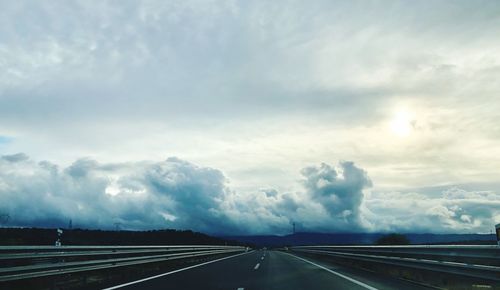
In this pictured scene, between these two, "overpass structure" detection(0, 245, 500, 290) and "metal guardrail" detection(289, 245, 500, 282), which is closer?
"metal guardrail" detection(289, 245, 500, 282)

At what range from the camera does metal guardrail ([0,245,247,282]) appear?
8859mm

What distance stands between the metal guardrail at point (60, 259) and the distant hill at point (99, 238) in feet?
11.8

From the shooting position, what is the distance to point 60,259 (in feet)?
36.5

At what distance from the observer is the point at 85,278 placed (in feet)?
41.0

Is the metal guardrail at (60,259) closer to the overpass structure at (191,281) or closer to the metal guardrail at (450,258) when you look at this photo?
the overpass structure at (191,281)

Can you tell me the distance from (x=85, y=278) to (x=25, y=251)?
11.9ft

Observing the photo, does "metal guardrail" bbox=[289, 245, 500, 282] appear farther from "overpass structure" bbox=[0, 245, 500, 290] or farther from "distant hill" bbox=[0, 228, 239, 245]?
"distant hill" bbox=[0, 228, 239, 245]

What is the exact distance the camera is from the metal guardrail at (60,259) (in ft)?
29.1

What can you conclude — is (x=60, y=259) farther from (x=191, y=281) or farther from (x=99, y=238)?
(x=99, y=238)

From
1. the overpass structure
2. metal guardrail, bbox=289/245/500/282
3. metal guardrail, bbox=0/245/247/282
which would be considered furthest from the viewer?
the overpass structure

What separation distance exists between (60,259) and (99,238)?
67510mm

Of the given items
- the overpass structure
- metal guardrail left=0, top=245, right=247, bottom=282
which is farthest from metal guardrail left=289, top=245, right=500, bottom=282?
metal guardrail left=0, top=245, right=247, bottom=282

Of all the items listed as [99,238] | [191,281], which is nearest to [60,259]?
[191,281]

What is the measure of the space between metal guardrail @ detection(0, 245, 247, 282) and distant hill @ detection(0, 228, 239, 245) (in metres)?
3.59
